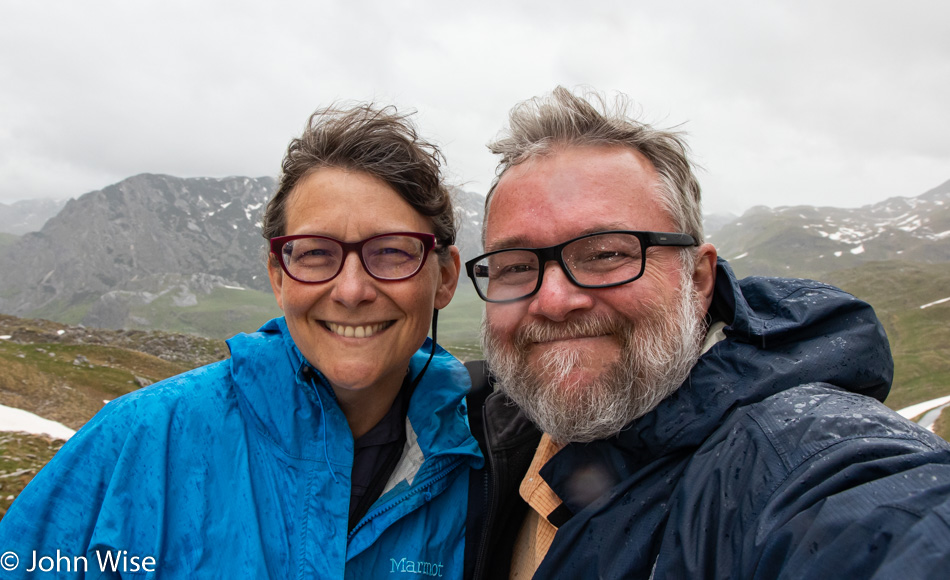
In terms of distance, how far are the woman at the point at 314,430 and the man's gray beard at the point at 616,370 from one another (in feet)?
3.18

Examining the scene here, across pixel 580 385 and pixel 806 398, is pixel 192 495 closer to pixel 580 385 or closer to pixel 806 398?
pixel 580 385

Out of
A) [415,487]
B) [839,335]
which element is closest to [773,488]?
[839,335]

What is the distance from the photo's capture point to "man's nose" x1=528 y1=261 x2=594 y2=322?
10.9 ft

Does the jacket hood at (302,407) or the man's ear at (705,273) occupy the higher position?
the man's ear at (705,273)

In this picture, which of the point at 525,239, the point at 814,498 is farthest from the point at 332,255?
the point at 814,498

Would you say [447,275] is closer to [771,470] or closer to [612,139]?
[612,139]

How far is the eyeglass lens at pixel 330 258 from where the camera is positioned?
3754 mm

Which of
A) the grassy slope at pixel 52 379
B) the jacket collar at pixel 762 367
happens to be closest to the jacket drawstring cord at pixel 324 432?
the jacket collar at pixel 762 367

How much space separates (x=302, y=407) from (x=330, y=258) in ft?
3.82

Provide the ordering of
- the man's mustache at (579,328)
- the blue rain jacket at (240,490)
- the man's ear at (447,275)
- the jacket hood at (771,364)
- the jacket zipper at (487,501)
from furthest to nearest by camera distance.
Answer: the man's ear at (447,275) → the jacket zipper at (487,501) → the man's mustache at (579,328) → the blue rain jacket at (240,490) → the jacket hood at (771,364)

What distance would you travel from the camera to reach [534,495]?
3492 millimetres

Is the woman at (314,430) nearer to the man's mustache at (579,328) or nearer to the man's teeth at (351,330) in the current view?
the man's teeth at (351,330)

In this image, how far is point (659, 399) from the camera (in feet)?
10.3

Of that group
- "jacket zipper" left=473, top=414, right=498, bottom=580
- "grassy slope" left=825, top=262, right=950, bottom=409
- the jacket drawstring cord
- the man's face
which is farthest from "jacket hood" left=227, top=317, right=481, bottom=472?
"grassy slope" left=825, top=262, right=950, bottom=409
